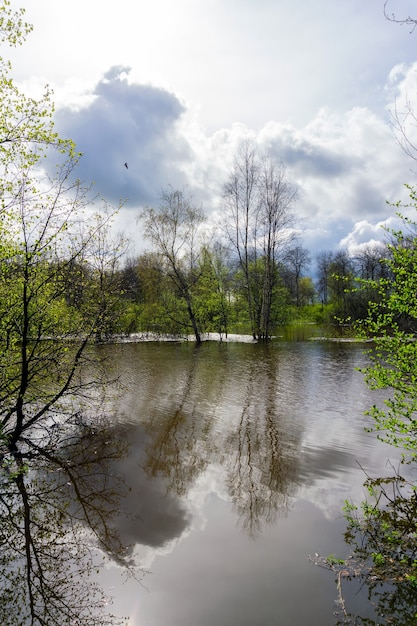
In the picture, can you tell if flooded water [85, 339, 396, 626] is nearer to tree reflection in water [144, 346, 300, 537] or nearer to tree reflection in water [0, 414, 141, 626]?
tree reflection in water [144, 346, 300, 537]

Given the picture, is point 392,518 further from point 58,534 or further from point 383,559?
point 58,534

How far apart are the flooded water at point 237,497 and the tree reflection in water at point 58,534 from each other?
24 cm

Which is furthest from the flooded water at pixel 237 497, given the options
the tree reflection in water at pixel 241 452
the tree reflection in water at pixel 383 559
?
the tree reflection in water at pixel 383 559

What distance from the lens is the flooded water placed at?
4.44 meters

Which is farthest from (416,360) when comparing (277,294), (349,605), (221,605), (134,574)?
(277,294)

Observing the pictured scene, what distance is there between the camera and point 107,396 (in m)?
13.8

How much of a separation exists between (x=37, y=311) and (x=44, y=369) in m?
1.28

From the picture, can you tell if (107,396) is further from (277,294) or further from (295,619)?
(277,294)

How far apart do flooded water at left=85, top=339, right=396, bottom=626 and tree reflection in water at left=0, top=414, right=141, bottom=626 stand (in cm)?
24

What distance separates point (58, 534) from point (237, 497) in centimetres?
275

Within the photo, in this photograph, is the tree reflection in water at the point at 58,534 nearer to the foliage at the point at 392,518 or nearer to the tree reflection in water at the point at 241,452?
the tree reflection in water at the point at 241,452

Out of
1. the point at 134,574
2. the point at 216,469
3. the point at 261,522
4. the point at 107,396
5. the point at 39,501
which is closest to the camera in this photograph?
the point at 134,574

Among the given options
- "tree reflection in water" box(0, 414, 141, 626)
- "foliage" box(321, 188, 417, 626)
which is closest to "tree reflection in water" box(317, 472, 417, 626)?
"foliage" box(321, 188, 417, 626)

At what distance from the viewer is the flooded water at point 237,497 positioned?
4.44 meters
